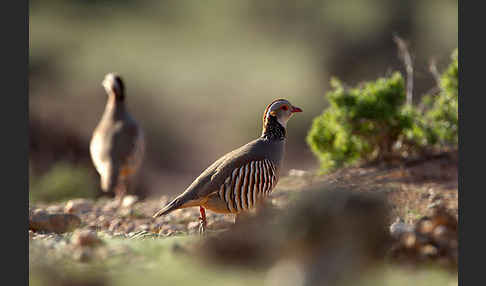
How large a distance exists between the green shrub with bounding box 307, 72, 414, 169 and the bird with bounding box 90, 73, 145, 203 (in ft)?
11.0

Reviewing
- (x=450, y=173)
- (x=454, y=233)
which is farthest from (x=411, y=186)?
(x=454, y=233)

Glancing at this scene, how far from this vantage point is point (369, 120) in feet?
31.1

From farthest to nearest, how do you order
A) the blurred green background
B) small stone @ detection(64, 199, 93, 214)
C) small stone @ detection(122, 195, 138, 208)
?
the blurred green background → small stone @ detection(122, 195, 138, 208) → small stone @ detection(64, 199, 93, 214)

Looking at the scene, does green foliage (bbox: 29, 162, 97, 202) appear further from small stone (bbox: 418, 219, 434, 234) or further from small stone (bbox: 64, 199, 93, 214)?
small stone (bbox: 418, 219, 434, 234)

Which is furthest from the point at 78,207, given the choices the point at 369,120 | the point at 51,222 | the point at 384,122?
the point at 384,122

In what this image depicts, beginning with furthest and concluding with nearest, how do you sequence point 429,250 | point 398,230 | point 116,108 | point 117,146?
point 116,108, point 117,146, point 398,230, point 429,250

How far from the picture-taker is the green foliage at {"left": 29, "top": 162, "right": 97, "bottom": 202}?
13122 millimetres

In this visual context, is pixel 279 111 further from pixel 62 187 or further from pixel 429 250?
pixel 62 187

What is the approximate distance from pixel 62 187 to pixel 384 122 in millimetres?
7036

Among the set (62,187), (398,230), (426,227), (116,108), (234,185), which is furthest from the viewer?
(62,187)

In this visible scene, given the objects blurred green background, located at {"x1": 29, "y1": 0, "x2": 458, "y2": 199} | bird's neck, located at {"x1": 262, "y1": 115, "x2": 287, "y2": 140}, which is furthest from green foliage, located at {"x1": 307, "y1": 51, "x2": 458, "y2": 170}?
blurred green background, located at {"x1": 29, "y1": 0, "x2": 458, "y2": 199}

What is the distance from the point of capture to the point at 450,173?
9.01 metres

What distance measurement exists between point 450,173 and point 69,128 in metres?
13.0

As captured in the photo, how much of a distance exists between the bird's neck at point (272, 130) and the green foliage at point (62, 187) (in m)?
7.47
